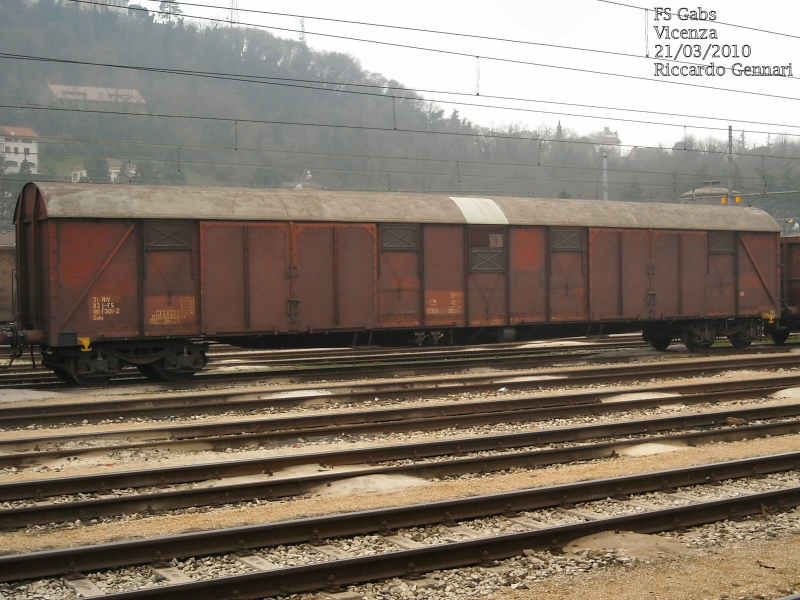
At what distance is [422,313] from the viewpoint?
18641 mm

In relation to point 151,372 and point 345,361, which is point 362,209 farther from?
point 151,372

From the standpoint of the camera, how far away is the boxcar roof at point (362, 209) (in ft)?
52.5

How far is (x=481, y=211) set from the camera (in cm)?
1939

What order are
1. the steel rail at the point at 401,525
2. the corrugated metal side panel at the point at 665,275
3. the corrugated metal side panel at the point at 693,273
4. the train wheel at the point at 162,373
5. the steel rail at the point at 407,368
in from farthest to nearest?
the corrugated metal side panel at the point at 693,273 → the corrugated metal side panel at the point at 665,275 → the steel rail at the point at 407,368 → the train wheel at the point at 162,373 → the steel rail at the point at 401,525

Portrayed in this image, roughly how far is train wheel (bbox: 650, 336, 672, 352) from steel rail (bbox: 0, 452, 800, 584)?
49.2ft

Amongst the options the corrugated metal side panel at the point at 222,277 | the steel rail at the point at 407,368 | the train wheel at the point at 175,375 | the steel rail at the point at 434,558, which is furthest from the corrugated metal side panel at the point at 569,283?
the steel rail at the point at 434,558

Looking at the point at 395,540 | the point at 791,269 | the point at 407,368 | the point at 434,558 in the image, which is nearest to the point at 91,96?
the point at 791,269

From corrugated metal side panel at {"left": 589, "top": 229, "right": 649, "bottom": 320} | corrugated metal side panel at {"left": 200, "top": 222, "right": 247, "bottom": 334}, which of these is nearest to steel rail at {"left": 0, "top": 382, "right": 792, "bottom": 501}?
corrugated metal side panel at {"left": 200, "top": 222, "right": 247, "bottom": 334}

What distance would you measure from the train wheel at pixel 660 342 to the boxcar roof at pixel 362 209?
3352 mm

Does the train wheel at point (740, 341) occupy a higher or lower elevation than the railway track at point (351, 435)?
higher

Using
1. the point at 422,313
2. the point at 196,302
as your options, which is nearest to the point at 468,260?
the point at 422,313

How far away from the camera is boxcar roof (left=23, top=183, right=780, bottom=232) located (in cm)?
1602

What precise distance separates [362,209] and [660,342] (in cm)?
1030

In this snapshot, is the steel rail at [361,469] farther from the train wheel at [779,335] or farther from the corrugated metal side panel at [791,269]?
the corrugated metal side panel at [791,269]
